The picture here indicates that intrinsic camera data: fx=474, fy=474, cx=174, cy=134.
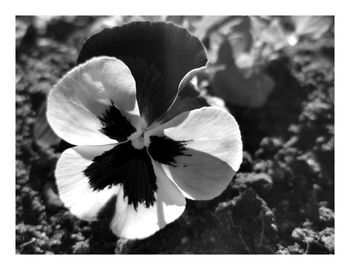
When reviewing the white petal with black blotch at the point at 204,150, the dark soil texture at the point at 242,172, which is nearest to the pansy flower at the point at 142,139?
the white petal with black blotch at the point at 204,150

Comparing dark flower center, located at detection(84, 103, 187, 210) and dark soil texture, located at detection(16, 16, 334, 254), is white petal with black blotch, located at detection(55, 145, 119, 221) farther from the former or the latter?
dark soil texture, located at detection(16, 16, 334, 254)

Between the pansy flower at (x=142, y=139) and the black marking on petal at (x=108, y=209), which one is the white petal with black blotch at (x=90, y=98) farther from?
the black marking on petal at (x=108, y=209)

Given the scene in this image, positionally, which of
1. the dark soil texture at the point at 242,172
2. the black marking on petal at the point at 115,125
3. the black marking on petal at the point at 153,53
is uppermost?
the black marking on petal at the point at 153,53

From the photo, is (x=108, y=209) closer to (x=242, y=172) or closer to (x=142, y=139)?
(x=142, y=139)

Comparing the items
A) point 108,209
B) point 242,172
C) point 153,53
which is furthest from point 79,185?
point 242,172

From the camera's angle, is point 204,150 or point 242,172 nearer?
point 204,150

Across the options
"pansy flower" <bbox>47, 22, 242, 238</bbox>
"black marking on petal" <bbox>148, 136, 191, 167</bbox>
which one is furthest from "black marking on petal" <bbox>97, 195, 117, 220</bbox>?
"black marking on petal" <bbox>148, 136, 191, 167</bbox>

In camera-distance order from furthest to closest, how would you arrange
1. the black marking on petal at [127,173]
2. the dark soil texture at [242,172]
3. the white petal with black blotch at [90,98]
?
the dark soil texture at [242,172] < the black marking on petal at [127,173] < the white petal with black blotch at [90,98]

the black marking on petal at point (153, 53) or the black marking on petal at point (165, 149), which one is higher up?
the black marking on petal at point (153, 53)
